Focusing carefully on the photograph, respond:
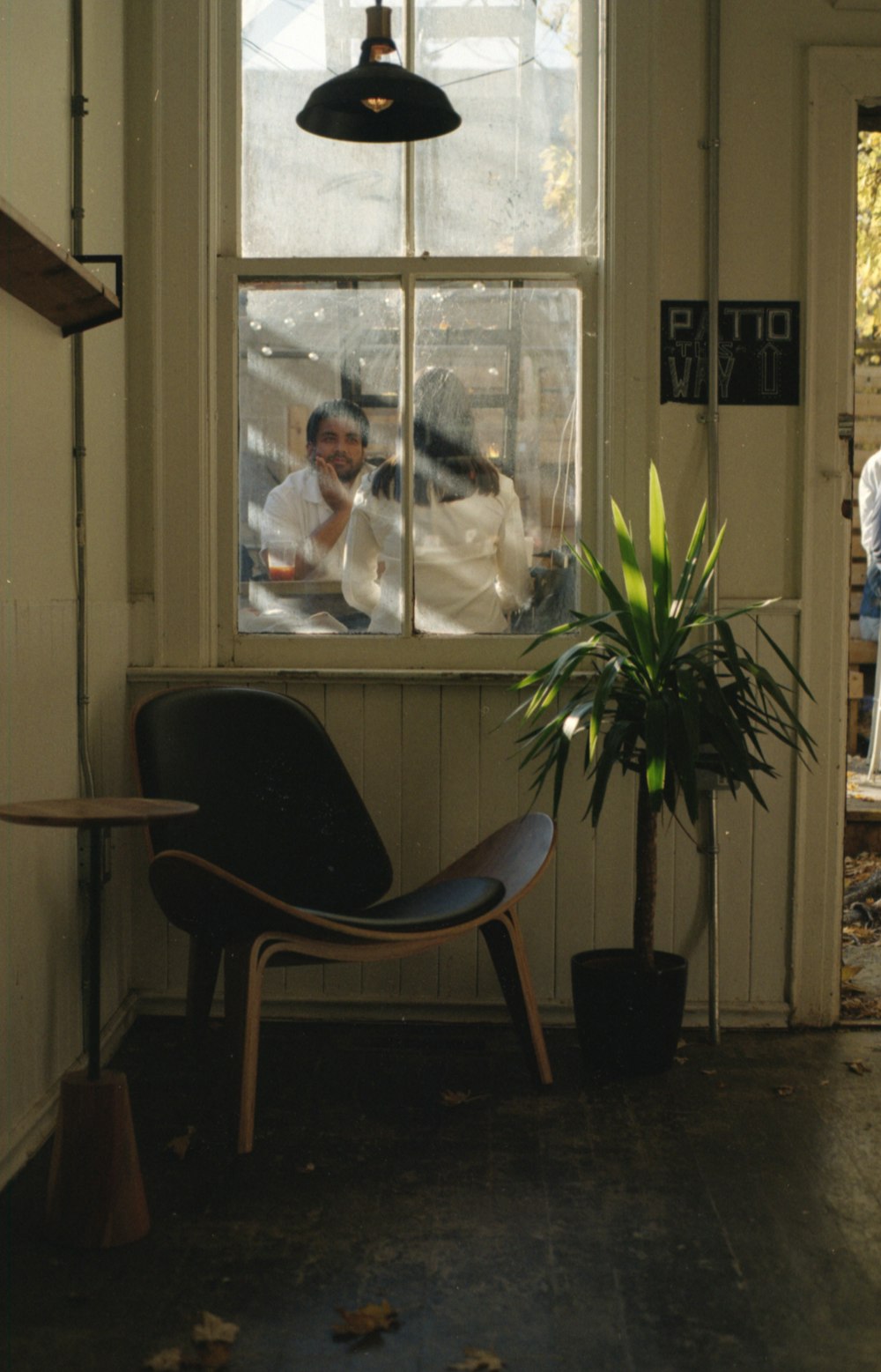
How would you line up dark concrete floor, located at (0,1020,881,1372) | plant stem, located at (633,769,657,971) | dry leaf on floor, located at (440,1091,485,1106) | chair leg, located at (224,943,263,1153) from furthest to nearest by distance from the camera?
plant stem, located at (633,769,657,971) → dry leaf on floor, located at (440,1091,485,1106) → chair leg, located at (224,943,263,1153) → dark concrete floor, located at (0,1020,881,1372)

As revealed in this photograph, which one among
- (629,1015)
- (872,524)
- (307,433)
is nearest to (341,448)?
(307,433)

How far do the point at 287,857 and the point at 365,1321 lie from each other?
1380mm

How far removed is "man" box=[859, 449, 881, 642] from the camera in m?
6.49

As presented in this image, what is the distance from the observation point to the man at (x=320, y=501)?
3.70 metres

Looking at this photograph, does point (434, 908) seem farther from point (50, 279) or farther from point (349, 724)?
point (50, 279)

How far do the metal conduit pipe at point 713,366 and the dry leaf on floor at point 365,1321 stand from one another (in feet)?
5.33

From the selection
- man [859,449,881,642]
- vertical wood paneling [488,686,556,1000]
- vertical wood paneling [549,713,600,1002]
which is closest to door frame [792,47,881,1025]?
vertical wood paneling [549,713,600,1002]

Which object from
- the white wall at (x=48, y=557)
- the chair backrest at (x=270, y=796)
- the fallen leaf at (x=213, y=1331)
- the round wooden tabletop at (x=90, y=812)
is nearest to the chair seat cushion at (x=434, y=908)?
the chair backrest at (x=270, y=796)

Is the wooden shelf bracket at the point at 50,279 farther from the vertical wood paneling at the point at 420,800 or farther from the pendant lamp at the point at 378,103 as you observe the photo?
the vertical wood paneling at the point at 420,800

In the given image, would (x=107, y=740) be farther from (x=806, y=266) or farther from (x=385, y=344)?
(x=806, y=266)

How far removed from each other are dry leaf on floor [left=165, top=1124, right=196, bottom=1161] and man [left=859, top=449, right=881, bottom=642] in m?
4.78

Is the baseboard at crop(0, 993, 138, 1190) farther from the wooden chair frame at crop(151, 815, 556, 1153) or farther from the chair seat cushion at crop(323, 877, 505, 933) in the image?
the chair seat cushion at crop(323, 877, 505, 933)

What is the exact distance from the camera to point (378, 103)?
9.67 ft

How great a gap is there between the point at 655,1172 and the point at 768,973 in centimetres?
109
